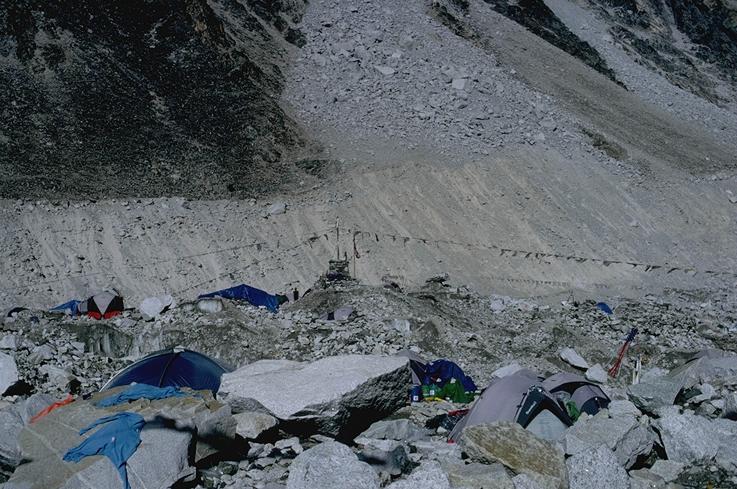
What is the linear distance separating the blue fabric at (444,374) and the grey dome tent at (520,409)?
3226mm

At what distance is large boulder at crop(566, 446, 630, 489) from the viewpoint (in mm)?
6543

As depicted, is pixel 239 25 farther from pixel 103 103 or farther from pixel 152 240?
pixel 152 240

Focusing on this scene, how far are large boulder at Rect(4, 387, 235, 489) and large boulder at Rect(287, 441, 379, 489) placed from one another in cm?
119

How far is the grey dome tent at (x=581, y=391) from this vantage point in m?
10.3

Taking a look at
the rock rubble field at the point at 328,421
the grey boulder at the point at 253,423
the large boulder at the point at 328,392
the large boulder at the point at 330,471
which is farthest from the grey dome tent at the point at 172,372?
the large boulder at the point at 330,471

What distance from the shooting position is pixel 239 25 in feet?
110

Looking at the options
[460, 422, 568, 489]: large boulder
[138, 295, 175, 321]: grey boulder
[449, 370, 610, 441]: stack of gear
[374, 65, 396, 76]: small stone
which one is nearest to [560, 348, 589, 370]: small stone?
[449, 370, 610, 441]: stack of gear

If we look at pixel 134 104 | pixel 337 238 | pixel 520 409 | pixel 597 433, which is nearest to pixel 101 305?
pixel 337 238

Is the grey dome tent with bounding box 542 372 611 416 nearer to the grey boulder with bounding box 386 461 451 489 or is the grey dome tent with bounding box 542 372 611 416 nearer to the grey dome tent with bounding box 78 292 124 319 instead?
the grey boulder with bounding box 386 461 451 489

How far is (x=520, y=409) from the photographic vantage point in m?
8.45

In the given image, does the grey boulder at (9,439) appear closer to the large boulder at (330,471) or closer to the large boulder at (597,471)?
the large boulder at (330,471)

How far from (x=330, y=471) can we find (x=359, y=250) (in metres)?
16.5

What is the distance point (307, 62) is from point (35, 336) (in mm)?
22665

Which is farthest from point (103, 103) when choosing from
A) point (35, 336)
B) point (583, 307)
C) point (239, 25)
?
point (583, 307)
